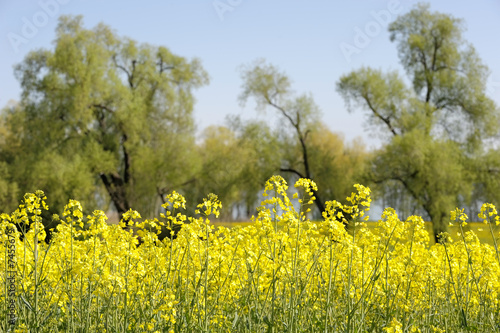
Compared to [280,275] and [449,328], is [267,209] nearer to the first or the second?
[280,275]

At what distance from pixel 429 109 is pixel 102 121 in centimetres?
1794

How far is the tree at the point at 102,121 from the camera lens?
29359 millimetres

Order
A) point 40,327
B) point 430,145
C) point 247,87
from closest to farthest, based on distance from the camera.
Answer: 1. point 40,327
2. point 430,145
3. point 247,87

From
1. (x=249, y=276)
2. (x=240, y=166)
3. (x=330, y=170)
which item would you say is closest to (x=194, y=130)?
(x=240, y=166)

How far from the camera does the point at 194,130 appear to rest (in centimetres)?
3262

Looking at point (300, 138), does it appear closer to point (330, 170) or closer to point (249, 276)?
point (330, 170)

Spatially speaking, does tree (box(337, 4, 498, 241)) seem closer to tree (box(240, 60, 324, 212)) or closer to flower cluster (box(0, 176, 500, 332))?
tree (box(240, 60, 324, 212))

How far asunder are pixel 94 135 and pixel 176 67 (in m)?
6.71

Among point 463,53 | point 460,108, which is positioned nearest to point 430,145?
point 460,108

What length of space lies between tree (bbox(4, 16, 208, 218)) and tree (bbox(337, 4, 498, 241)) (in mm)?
10199

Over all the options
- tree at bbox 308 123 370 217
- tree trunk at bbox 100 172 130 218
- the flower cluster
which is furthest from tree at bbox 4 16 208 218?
the flower cluster

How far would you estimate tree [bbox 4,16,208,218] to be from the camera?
96.3ft

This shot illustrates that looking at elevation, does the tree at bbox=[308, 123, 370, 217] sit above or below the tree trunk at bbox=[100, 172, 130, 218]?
above

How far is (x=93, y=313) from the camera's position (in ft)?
17.3
